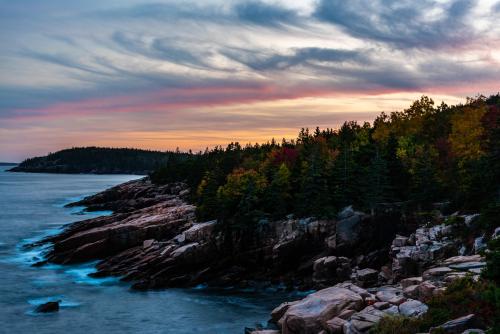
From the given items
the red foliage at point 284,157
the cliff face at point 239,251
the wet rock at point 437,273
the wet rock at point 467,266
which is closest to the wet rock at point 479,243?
the wet rock at point 467,266

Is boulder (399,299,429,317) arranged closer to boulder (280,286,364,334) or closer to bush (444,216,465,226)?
boulder (280,286,364,334)

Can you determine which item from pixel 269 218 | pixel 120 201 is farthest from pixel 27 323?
pixel 120 201

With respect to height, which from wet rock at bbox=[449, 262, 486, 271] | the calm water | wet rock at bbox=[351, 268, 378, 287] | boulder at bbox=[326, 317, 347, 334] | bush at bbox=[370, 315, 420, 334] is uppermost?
wet rock at bbox=[449, 262, 486, 271]

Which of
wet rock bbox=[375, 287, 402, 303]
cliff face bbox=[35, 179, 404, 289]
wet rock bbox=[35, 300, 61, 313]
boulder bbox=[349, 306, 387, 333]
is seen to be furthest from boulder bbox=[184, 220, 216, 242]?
boulder bbox=[349, 306, 387, 333]

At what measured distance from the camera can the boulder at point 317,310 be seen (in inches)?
1001

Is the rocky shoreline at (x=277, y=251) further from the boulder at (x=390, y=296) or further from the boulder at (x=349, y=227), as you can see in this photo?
the boulder at (x=390, y=296)

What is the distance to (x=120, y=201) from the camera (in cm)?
11381

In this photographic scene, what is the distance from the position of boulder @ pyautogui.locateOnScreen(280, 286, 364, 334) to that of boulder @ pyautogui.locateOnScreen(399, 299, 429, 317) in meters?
3.11

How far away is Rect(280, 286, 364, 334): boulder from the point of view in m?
25.4

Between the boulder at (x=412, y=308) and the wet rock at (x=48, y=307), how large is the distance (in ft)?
102

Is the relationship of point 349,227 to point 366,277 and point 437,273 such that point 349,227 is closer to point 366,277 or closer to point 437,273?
point 366,277

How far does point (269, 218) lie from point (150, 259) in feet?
48.0

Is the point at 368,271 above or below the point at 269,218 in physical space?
below

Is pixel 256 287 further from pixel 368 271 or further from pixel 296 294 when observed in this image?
pixel 368 271
